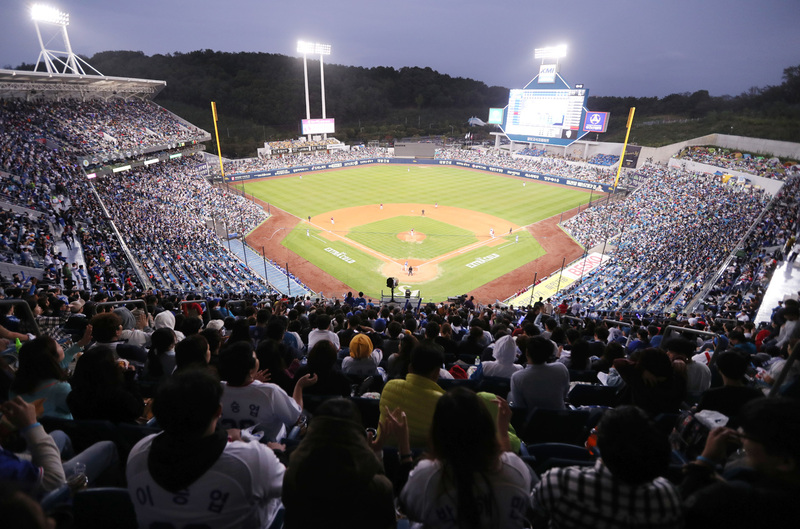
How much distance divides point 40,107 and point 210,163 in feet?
70.8

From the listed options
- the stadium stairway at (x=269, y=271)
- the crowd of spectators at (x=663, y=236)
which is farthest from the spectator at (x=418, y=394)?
the stadium stairway at (x=269, y=271)

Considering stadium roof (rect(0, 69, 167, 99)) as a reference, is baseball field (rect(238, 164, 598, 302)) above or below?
below

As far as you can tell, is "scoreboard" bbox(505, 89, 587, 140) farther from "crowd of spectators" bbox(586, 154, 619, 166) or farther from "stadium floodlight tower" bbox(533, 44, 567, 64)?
"crowd of spectators" bbox(586, 154, 619, 166)

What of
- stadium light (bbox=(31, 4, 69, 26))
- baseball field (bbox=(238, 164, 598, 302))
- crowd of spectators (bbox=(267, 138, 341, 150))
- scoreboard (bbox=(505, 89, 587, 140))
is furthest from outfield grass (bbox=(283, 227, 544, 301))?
crowd of spectators (bbox=(267, 138, 341, 150))

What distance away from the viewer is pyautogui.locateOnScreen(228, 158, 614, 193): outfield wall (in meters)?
53.2

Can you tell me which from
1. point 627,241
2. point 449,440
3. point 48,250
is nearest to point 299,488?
point 449,440

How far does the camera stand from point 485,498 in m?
2.37

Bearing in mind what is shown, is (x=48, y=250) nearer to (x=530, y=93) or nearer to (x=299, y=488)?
(x=299, y=488)

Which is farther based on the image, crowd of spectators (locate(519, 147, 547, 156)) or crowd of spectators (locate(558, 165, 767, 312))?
crowd of spectators (locate(519, 147, 547, 156))

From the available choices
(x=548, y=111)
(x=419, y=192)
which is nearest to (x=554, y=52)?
(x=548, y=111)

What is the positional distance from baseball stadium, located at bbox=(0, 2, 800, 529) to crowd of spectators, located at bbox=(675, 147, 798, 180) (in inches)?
18.4

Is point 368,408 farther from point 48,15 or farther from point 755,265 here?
point 48,15

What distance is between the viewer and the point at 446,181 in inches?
2247

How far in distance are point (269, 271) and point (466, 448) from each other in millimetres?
27205
